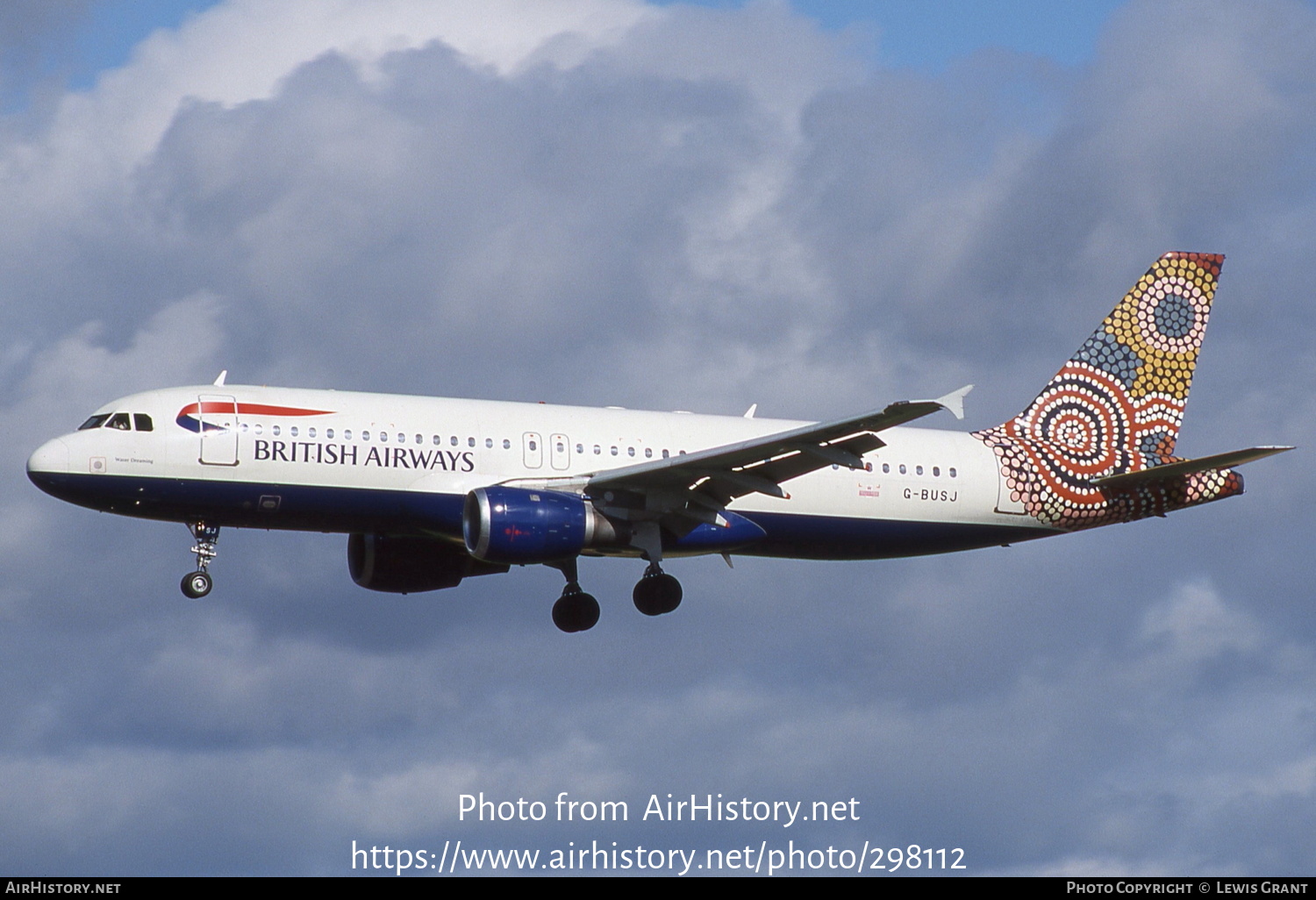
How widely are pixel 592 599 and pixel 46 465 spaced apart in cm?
1327

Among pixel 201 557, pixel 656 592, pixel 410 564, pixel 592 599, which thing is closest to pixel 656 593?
pixel 656 592

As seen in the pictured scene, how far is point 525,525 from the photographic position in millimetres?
44906

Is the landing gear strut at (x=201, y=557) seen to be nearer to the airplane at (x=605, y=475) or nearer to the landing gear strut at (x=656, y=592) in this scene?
the airplane at (x=605, y=475)

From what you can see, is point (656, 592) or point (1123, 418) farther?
point (1123, 418)

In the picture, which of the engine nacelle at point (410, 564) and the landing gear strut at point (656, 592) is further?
the engine nacelle at point (410, 564)

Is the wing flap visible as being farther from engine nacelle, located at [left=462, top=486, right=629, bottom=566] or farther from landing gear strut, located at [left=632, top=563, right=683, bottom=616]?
landing gear strut, located at [left=632, top=563, right=683, bottom=616]

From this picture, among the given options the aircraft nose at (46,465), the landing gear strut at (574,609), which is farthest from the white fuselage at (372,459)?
the landing gear strut at (574,609)

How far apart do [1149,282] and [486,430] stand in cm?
1959

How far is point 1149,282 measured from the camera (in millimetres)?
56531

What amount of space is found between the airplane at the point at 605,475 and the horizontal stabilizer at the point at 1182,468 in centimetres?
7

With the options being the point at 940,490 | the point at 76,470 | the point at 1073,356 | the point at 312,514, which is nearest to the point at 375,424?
the point at 312,514

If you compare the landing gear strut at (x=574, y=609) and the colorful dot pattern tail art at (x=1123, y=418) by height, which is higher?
the colorful dot pattern tail art at (x=1123, y=418)

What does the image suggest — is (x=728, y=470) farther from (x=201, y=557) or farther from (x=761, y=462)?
(x=201, y=557)

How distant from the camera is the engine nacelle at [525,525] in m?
44.8
